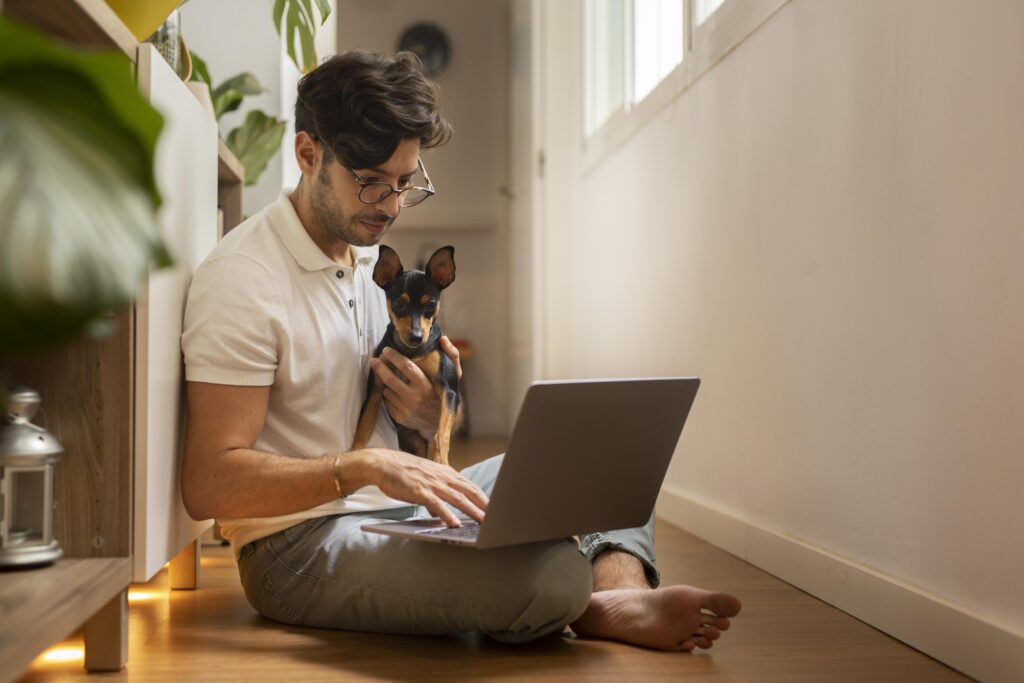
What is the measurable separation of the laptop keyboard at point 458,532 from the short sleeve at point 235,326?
1.00 ft

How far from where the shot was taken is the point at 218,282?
143cm

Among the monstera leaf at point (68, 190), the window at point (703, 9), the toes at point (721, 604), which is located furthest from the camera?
the window at point (703, 9)

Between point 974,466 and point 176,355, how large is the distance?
3.53ft

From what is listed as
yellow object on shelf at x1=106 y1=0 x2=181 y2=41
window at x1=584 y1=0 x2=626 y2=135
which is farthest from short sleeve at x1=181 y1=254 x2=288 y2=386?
window at x1=584 y1=0 x2=626 y2=135

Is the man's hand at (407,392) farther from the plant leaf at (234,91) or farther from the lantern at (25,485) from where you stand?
the plant leaf at (234,91)

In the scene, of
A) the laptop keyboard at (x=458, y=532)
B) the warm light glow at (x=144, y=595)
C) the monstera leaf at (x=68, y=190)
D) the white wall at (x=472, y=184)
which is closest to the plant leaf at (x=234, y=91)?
the warm light glow at (x=144, y=595)

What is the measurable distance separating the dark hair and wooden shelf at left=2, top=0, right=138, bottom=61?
1.18 feet

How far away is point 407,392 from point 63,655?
1.91 feet

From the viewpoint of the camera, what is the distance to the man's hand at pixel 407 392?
1.52m

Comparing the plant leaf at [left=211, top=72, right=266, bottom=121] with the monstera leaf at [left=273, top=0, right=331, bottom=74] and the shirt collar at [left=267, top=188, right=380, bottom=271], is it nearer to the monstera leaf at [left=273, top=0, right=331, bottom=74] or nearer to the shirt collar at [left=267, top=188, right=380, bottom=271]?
the monstera leaf at [left=273, top=0, right=331, bottom=74]

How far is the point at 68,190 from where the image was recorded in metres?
0.40

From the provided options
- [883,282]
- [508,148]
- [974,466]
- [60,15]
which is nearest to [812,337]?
[883,282]

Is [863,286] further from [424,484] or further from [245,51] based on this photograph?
[245,51]

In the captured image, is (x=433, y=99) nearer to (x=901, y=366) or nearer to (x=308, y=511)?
(x=308, y=511)
